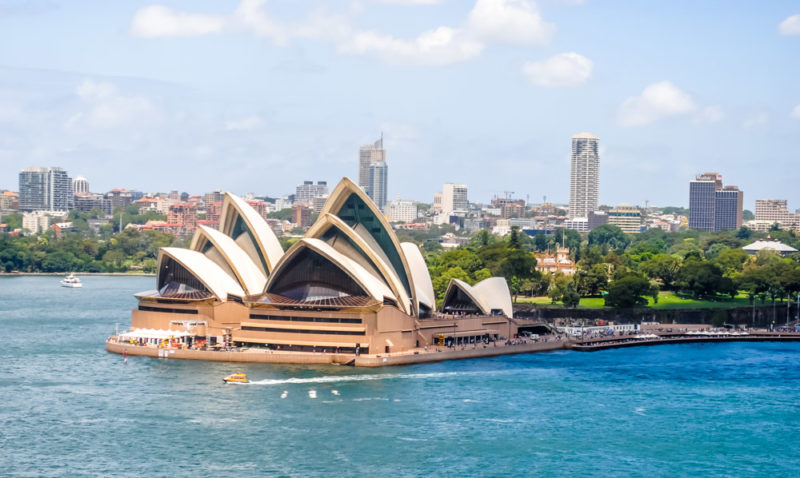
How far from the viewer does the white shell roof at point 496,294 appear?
2640 inches

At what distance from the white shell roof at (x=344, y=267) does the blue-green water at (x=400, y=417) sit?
4.50 meters

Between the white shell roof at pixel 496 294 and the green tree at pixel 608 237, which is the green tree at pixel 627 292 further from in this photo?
the green tree at pixel 608 237

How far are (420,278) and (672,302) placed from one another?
96.6 ft

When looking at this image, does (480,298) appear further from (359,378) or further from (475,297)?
(359,378)

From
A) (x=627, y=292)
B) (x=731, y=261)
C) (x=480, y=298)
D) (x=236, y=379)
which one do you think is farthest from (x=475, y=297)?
(x=731, y=261)

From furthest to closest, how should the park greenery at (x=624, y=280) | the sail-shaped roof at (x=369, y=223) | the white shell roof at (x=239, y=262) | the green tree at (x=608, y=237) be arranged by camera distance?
the green tree at (x=608, y=237) → the park greenery at (x=624, y=280) → the white shell roof at (x=239, y=262) → the sail-shaped roof at (x=369, y=223)

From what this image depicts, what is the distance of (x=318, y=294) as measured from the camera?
2299 inches

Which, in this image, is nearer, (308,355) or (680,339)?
(308,355)

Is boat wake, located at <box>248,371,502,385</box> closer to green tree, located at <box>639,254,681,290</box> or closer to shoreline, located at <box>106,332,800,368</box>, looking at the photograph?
shoreline, located at <box>106,332,800,368</box>

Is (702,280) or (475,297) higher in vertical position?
(702,280)

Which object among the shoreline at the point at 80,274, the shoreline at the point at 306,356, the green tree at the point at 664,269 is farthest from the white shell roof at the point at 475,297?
the shoreline at the point at 80,274

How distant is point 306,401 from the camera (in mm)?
46156

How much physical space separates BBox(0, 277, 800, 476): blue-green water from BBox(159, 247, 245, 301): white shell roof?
20.7 ft

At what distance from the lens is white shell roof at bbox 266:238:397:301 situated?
189ft
